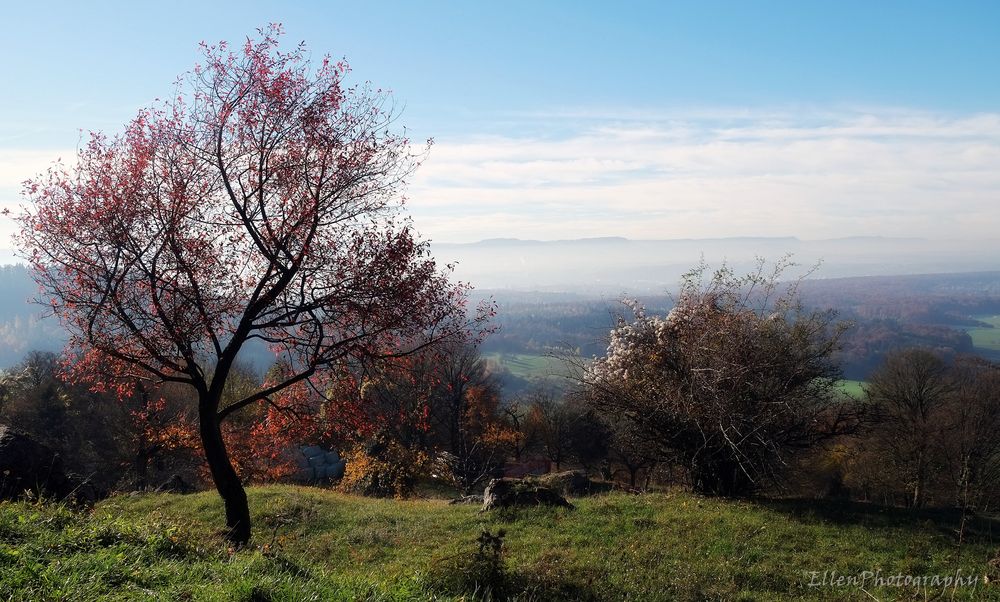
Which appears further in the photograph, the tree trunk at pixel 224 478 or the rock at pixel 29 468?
the rock at pixel 29 468

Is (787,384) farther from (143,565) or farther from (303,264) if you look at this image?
(143,565)

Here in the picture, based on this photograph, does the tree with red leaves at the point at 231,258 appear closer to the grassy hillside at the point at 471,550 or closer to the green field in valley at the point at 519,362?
the grassy hillside at the point at 471,550

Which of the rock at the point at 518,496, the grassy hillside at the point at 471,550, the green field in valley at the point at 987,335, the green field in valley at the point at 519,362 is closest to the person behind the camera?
the grassy hillside at the point at 471,550

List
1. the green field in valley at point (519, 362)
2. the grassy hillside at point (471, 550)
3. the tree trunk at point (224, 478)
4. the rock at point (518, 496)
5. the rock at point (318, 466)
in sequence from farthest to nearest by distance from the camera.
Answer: the green field in valley at point (519, 362) < the rock at point (318, 466) < the rock at point (518, 496) < the tree trunk at point (224, 478) < the grassy hillside at point (471, 550)

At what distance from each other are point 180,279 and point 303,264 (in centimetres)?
224

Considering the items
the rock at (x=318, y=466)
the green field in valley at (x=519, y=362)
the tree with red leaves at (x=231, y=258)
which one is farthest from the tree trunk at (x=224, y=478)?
the green field in valley at (x=519, y=362)

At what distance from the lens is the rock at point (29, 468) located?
12484mm

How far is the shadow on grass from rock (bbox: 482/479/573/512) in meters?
5.39

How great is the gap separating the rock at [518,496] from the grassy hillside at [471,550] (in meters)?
0.56

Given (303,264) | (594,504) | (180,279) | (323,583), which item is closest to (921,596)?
(594,504)

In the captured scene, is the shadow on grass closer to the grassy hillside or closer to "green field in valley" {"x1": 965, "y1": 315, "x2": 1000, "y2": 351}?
the grassy hillside

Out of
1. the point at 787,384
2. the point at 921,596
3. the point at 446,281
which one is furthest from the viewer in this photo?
the point at 787,384

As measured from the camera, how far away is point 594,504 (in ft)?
48.4

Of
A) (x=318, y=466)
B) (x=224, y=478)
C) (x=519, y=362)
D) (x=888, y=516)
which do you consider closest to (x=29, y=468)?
(x=224, y=478)
